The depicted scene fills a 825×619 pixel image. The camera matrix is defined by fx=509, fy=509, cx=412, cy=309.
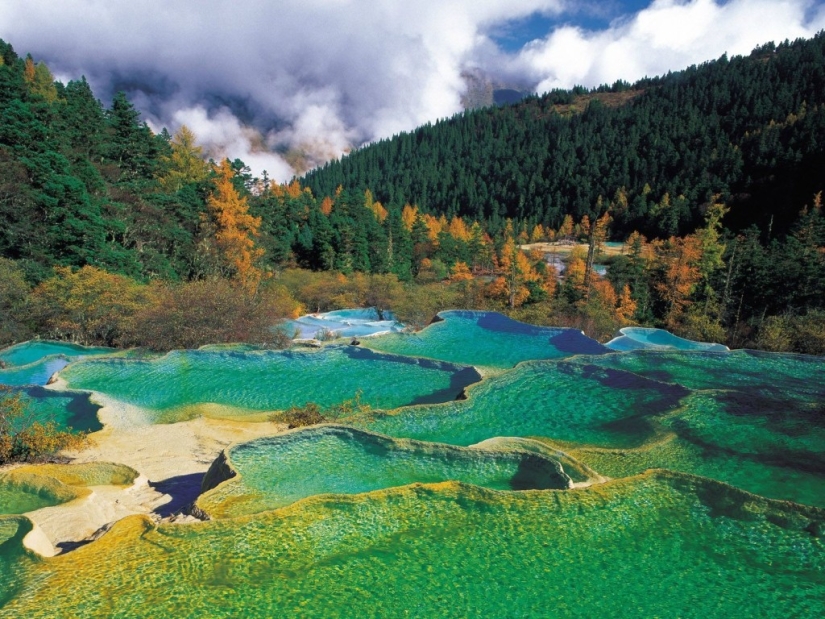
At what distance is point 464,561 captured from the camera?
5.10m

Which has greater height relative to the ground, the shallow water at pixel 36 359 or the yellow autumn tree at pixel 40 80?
the yellow autumn tree at pixel 40 80

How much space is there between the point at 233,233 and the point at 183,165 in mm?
11569

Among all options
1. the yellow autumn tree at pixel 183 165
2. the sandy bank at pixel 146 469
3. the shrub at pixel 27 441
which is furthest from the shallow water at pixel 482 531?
the yellow autumn tree at pixel 183 165

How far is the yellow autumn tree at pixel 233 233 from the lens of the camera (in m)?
25.7

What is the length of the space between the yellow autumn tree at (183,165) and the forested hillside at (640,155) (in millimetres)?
43282

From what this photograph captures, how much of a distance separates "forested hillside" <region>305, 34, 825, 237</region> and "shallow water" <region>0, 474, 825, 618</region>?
55.2m

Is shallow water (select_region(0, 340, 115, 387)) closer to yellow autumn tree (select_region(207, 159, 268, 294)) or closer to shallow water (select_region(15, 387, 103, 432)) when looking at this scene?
shallow water (select_region(15, 387, 103, 432))

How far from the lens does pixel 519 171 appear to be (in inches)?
3354

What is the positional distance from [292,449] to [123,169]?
22.3m

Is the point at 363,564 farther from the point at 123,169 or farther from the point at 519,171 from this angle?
the point at 519,171

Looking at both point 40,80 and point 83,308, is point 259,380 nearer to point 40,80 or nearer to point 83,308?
point 83,308

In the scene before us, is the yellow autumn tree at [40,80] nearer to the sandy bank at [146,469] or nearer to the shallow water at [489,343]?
the shallow water at [489,343]

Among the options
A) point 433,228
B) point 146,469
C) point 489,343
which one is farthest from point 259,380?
point 433,228

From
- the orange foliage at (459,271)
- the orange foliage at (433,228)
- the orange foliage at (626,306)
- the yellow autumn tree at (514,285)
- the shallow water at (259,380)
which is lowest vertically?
the shallow water at (259,380)
